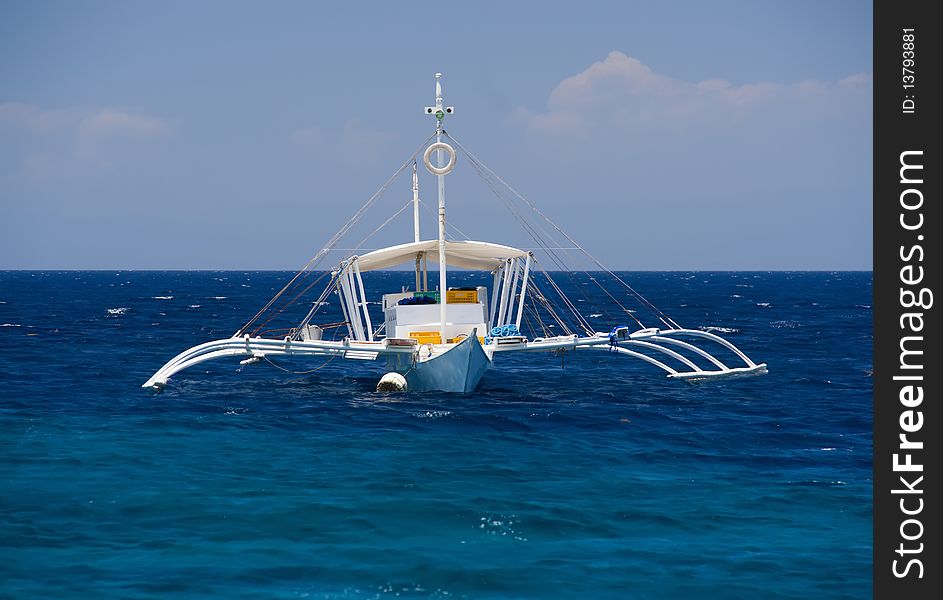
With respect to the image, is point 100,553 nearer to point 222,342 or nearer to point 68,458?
point 68,458

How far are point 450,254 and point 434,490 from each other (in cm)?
1788

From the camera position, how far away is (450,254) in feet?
115

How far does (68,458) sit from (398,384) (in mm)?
12268

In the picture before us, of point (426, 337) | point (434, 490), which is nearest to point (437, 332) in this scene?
point (426, 337)

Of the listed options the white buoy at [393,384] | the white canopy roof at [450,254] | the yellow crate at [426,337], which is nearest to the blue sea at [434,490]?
the white buoy at [393,384]

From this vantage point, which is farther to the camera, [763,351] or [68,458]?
[763,351]

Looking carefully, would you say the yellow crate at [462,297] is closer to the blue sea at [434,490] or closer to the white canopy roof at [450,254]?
the white canopy roof at [450,254]

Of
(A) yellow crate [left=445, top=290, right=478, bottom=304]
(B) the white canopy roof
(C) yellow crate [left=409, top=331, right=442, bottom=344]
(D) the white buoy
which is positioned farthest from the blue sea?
(B) the white canopy roof

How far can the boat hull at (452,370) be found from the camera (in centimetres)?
2845

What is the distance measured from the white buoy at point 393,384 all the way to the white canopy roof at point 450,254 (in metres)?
4.70

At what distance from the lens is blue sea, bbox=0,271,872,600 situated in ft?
44.2

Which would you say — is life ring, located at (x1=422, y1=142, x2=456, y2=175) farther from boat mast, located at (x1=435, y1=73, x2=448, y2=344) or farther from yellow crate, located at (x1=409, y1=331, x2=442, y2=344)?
yellow crate, located at (x1=409, y1=331, x2=442, y2=344)

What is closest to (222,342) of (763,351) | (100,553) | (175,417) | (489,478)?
(175,417)

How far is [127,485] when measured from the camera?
18.2 m
